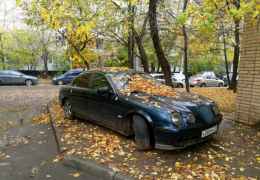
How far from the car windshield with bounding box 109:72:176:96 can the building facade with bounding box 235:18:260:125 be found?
1.94 meters

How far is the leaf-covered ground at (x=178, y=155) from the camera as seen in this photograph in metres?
4.11

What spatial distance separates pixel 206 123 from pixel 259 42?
8.70 ft

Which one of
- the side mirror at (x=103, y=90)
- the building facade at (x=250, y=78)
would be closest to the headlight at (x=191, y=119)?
the side mirror at (x=103, y=90)

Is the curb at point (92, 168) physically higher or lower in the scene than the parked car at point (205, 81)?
lower

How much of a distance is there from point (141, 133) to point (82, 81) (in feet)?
8.94

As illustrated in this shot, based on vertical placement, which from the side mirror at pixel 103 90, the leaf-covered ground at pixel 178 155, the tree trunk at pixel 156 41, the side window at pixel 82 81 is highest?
the tree trunk at pixel 156 41

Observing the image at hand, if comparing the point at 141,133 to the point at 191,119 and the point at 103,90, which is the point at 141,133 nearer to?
the point at 191,119

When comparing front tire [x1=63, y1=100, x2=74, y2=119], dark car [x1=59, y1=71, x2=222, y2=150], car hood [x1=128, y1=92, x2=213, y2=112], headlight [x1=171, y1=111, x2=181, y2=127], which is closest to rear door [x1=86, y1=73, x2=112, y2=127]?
dark car [x1=59, y1=71, x2=222, y2=150]

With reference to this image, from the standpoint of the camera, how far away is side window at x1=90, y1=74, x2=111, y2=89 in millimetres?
5904

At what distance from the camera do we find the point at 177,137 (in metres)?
4.43

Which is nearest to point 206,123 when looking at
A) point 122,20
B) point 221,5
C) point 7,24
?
point 221,5

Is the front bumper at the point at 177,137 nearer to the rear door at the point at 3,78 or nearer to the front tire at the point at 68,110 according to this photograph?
the front tire at the point at 68,110

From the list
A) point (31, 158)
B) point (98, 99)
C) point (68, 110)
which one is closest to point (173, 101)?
point (98, 99)

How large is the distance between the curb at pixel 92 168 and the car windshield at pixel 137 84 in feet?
5.37
